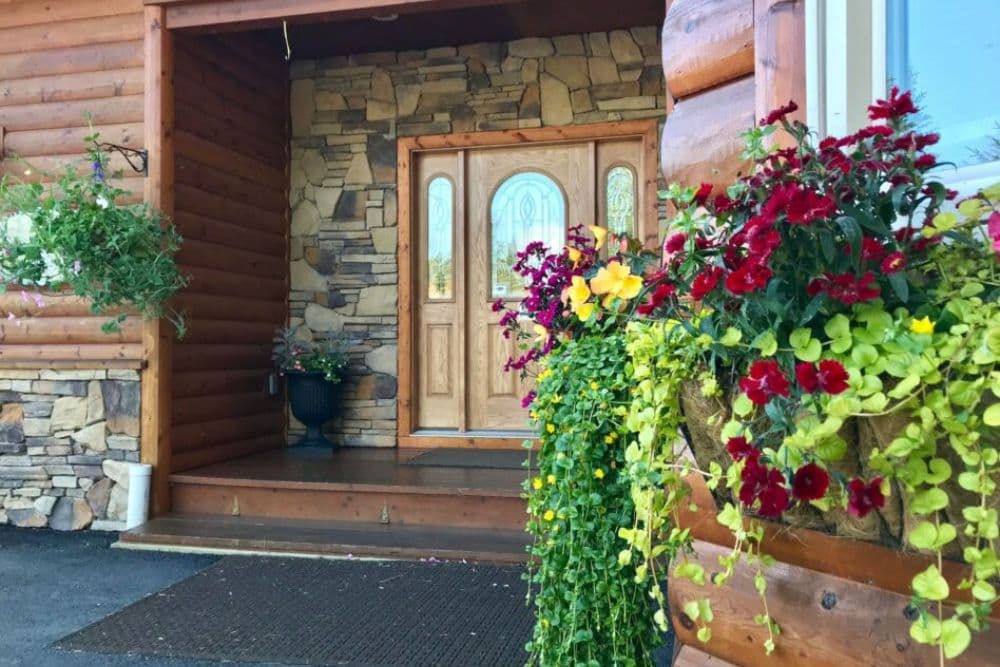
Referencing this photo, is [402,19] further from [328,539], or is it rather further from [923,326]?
[923,326]

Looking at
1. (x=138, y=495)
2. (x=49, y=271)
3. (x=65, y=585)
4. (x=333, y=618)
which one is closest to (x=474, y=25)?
(x=49, y=271)

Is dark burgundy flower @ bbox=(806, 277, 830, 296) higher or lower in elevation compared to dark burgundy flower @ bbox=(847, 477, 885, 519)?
higher

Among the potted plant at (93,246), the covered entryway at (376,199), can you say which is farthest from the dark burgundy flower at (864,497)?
the potted plant at (93,246)

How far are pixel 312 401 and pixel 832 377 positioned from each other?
403 centimetres

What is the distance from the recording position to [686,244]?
44.3 inches

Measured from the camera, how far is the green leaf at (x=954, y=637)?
833 millimetres

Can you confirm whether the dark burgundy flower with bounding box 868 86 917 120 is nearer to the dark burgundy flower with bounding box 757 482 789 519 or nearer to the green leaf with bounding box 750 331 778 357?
the green leaf with bounding box 750 331 778 357

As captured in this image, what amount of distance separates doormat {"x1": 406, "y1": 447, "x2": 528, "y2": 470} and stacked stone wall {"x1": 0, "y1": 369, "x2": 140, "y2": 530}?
1.46 m

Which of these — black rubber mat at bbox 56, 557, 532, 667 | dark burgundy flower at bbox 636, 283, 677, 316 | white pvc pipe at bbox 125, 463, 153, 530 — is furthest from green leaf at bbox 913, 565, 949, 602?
white pvc pipe at bbox 125, 463, 153, 530

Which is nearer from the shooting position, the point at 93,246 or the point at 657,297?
the point at 657,297

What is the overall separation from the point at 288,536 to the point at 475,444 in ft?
4.99

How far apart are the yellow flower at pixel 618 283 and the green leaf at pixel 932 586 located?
0.57 meters

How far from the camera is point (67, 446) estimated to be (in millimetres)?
3896

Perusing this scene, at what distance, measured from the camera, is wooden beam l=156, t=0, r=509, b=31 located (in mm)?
3494
